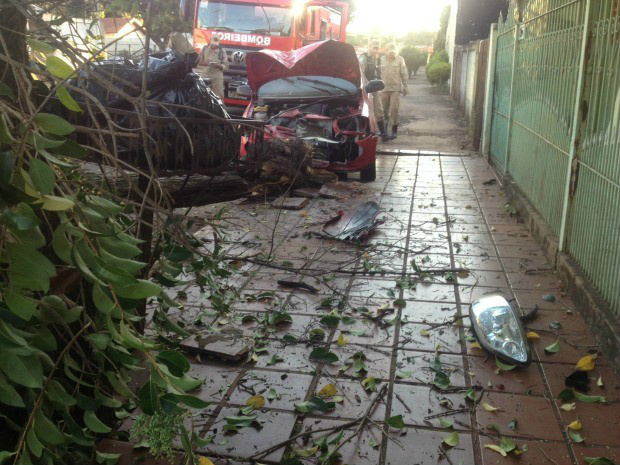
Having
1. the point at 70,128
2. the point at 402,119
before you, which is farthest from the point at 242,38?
the point at 70,128

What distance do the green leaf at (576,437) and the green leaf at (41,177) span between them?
106 inches

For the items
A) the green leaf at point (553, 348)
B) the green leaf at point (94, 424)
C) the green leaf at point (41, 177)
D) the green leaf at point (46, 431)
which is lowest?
the green leaf at point (553, 348)

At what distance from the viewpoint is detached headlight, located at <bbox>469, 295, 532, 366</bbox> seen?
4113 mm

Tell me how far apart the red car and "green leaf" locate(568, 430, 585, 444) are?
7.00 meters

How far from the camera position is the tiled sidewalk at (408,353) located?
3.30m

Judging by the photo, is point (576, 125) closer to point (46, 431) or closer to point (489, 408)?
point (489, 408)

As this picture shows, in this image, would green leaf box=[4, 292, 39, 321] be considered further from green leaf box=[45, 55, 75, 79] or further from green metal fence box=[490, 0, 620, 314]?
green metal fence box=[490, 0, 620, 314]

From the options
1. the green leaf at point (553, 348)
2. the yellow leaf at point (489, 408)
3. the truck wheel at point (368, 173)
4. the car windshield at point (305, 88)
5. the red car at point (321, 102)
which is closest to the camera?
the yellow leaf at point (489, 408)

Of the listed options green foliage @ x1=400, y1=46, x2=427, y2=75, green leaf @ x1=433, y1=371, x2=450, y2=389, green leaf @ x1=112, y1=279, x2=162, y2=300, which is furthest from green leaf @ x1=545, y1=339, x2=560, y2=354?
green foliage @ x1=400, y1=46, x2=427, y2=75

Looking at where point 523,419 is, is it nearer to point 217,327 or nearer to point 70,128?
point 217,327

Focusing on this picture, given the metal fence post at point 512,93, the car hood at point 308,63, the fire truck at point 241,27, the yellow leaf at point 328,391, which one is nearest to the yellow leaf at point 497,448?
the yellow leaf at point 328,391

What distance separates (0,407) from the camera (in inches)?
99.9

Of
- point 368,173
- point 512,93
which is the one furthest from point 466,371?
point 368,173

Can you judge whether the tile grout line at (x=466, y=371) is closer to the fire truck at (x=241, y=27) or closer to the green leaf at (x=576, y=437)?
the green leaf at (x=576, y=437)
